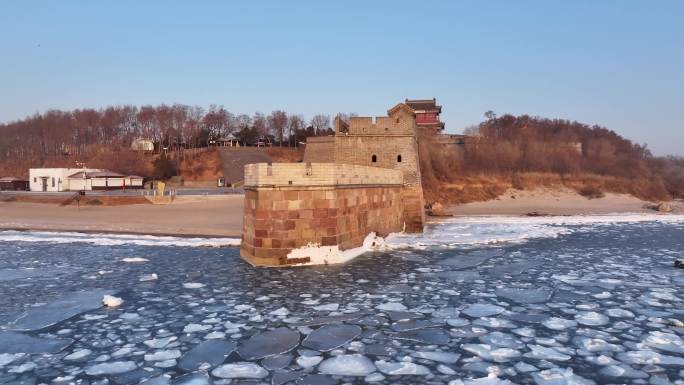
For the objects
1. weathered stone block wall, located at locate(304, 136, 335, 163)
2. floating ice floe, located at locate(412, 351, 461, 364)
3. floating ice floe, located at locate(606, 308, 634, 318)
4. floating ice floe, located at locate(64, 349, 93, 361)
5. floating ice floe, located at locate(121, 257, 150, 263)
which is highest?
weathered stone block wall, located at locate(304, 136, 335, 163)

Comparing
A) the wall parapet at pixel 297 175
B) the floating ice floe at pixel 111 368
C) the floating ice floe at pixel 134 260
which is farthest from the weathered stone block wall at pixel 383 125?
the floating ice floe at pixel 111 368

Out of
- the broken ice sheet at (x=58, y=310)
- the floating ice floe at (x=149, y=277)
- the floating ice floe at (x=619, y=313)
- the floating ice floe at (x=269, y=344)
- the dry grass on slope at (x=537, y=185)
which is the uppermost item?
the dry grass on slope at (x=537, y=185)

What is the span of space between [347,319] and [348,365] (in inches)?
62.3

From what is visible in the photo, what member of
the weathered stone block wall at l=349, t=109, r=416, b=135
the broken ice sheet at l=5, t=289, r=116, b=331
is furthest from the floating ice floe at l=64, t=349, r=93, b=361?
the weathered stone block wall at l=349, t=109, r=416, b=135

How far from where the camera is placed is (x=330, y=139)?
26734 mm

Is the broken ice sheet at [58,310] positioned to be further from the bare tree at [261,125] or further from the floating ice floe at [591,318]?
the bare tree at [261,125]

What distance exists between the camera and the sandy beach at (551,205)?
27422 millimetres

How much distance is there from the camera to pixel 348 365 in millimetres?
4844

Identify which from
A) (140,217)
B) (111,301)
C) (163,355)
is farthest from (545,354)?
(140,217)

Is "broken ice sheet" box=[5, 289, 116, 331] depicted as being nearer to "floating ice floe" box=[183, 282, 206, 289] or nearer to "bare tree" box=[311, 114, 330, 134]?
"floating ice floe" box=[183, 282, 206, 289]

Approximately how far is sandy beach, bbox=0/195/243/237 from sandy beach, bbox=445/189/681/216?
40.5 feet

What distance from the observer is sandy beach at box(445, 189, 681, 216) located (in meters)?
27.4

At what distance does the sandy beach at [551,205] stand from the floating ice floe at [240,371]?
70.3 ft

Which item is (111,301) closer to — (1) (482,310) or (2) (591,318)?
(1) (482,310)
